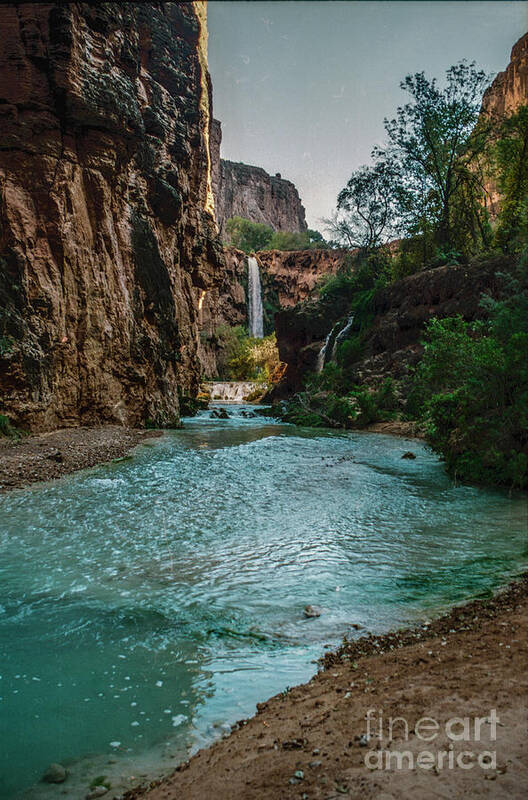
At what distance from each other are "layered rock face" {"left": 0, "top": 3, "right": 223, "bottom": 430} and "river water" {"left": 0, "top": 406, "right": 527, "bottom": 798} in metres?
5.48

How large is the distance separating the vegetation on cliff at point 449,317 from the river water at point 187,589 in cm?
116

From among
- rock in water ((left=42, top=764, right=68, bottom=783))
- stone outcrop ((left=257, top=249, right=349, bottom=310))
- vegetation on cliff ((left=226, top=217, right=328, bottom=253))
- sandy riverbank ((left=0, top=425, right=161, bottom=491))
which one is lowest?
rock in water ((left=42, top=764, right=68, bottom=783))

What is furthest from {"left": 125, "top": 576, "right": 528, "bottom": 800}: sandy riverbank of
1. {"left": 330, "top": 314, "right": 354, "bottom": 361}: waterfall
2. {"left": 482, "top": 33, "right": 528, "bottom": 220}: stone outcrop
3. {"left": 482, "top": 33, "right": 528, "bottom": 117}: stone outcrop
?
{"left": 482, "top": 33, "right": 528, "bottom": 117}: stone outcrop

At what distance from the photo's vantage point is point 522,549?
15.9 ft

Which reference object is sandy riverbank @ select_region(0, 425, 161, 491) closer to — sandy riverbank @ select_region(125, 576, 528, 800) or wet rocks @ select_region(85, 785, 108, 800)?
wet rocks @ select_region(85, 785, 108, 800)

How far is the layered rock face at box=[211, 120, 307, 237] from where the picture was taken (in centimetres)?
8819

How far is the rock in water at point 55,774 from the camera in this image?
1.86 m

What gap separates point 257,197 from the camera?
9469 cm

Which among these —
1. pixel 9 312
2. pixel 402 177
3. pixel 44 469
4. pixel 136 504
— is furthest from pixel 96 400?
pixel 402 177

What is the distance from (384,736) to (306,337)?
96.7ft

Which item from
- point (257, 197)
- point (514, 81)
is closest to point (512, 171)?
point (514, 81)

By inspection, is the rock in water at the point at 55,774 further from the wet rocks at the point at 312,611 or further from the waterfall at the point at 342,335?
the waterfall at the point at 342,335

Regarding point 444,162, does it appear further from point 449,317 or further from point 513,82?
point 513,82

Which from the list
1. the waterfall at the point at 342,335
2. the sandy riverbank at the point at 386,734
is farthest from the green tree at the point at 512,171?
the sandy riverbank at the point at 386,734
